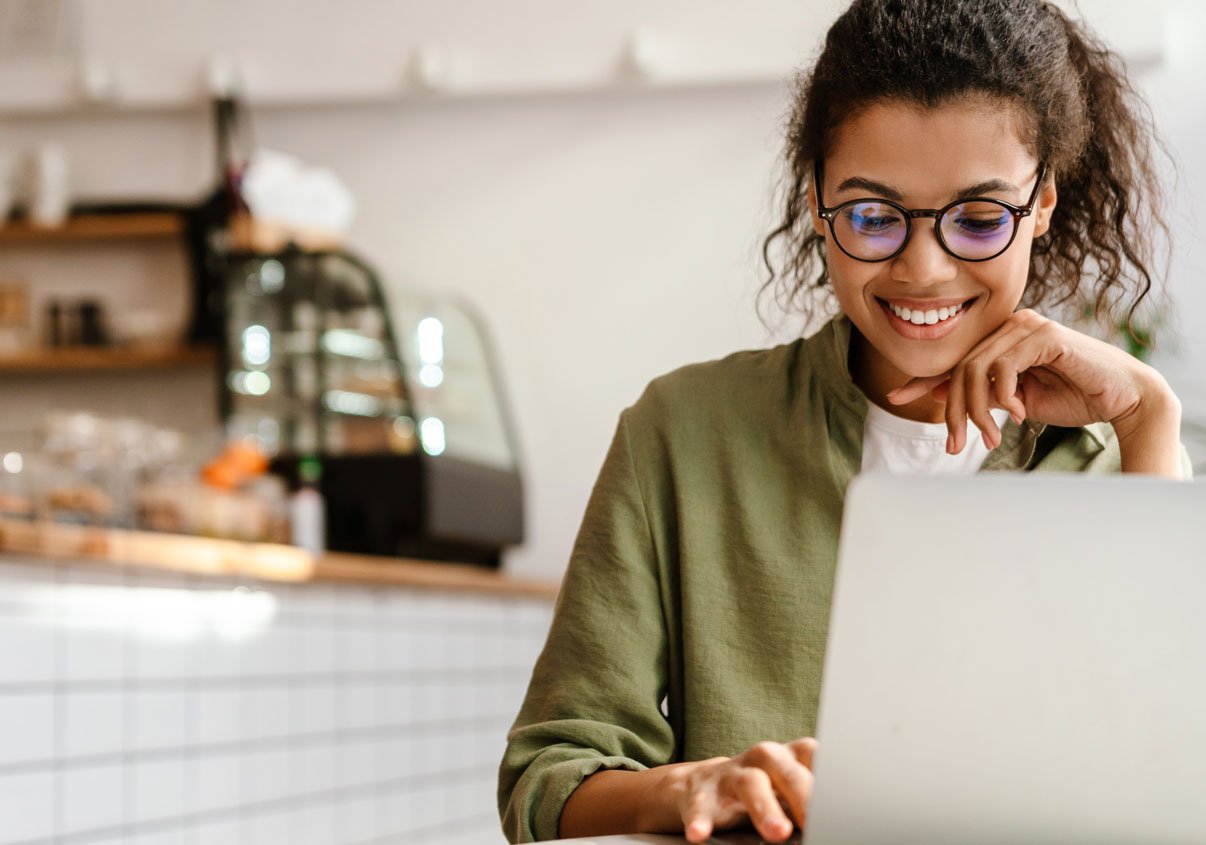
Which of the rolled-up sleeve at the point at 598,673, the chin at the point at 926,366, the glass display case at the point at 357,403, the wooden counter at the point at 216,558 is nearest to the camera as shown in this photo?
the rolled-up sleeve at the point at 598,673

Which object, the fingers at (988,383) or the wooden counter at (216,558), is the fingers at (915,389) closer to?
the fingers at (988,383)

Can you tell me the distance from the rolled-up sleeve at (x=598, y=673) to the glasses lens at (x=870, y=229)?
0.27m

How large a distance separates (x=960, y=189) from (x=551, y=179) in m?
4.22

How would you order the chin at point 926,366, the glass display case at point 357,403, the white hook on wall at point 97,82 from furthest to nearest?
1. the white hook on wall at point 97,82
2. the glass display case at point 357,403
3. the chin at point 926,366

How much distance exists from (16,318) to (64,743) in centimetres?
306

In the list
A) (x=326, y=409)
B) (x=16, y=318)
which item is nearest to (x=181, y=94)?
(x=16, y=318)

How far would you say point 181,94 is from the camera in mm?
5336

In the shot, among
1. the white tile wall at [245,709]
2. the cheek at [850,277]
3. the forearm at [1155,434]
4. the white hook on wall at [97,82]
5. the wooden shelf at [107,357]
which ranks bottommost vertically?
the white tile wall at [245,709]

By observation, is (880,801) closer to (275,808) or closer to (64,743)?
Answer: (64,743)

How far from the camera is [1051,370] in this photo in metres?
1.26

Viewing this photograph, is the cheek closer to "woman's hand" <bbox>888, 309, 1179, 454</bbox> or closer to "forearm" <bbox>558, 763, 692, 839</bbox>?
"woman's hand" <bbox>888, 309, 1179, 454</bbox>

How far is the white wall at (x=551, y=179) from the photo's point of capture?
513 centimetres

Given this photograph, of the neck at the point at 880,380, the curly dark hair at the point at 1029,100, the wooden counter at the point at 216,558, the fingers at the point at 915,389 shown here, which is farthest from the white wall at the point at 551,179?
the fingers at the point at 915,389

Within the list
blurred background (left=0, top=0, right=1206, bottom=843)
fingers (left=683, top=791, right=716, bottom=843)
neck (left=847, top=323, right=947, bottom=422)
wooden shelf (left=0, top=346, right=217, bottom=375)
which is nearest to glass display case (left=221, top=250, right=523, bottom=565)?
blurred background (left=0, top=0, right=1206, bottom=843)
